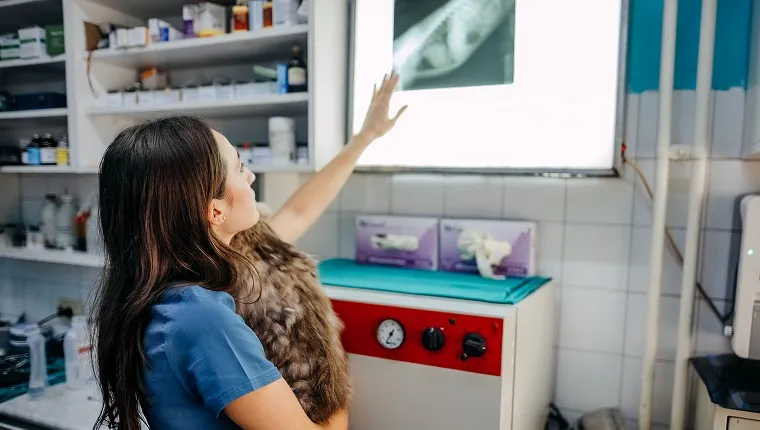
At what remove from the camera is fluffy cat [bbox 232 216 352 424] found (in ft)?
3.28

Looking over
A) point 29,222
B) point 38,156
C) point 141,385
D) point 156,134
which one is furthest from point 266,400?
point 29,222

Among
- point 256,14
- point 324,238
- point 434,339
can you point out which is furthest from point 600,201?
point 256,14

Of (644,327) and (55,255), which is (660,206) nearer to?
(644,327)

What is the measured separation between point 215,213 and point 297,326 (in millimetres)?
293

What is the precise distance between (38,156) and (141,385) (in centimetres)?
164

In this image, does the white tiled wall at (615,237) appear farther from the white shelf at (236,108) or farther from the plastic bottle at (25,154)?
the plastic bottle at (25,154)

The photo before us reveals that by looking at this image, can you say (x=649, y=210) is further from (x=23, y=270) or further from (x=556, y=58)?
(x=23, y=270)

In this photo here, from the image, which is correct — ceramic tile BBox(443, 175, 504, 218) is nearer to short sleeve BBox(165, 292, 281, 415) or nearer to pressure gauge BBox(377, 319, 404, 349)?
pressure gauge BBox(377, 319, 404, 349)

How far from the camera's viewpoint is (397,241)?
1667mm

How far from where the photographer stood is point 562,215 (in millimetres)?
1582

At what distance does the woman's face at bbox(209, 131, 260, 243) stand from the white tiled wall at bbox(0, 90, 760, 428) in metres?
0.73

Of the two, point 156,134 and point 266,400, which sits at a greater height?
point 156,134

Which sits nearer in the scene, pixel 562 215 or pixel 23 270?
pixel 562 215

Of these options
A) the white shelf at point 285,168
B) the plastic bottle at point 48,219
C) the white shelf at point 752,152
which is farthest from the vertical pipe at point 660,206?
the plastic bottle at point 48,219
